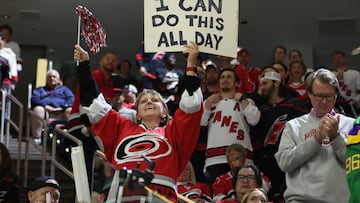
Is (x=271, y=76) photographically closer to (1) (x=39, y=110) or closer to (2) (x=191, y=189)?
(2) (x=191, y=189)

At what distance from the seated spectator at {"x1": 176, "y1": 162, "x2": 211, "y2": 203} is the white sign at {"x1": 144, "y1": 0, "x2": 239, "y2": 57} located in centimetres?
160

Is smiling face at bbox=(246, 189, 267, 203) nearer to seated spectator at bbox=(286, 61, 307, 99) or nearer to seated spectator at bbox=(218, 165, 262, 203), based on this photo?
seated spectator at bbox=(218, 165, 262, 203)

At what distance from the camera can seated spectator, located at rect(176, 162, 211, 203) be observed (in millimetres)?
5770

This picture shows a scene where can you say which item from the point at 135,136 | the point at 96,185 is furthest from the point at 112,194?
the point at 135,136

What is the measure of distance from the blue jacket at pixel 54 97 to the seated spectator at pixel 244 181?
4.13 m

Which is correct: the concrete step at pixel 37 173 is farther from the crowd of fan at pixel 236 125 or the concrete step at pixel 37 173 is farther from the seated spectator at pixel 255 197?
the seated spectator at pixel 255 197

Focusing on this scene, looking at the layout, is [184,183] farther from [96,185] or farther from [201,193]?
[96,185]

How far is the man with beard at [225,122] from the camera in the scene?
20.3ft

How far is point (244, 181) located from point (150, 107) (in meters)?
1.36

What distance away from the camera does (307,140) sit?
164 inches

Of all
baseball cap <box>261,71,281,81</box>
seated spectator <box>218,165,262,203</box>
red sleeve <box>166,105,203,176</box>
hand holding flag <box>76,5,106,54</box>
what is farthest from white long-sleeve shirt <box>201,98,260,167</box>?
red sleeve <box>166,105,203,176</box>

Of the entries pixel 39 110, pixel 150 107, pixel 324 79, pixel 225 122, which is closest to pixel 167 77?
pixel 39 110

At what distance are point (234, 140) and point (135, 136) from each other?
92.6 inches

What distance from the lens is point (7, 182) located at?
5867 millimetres
